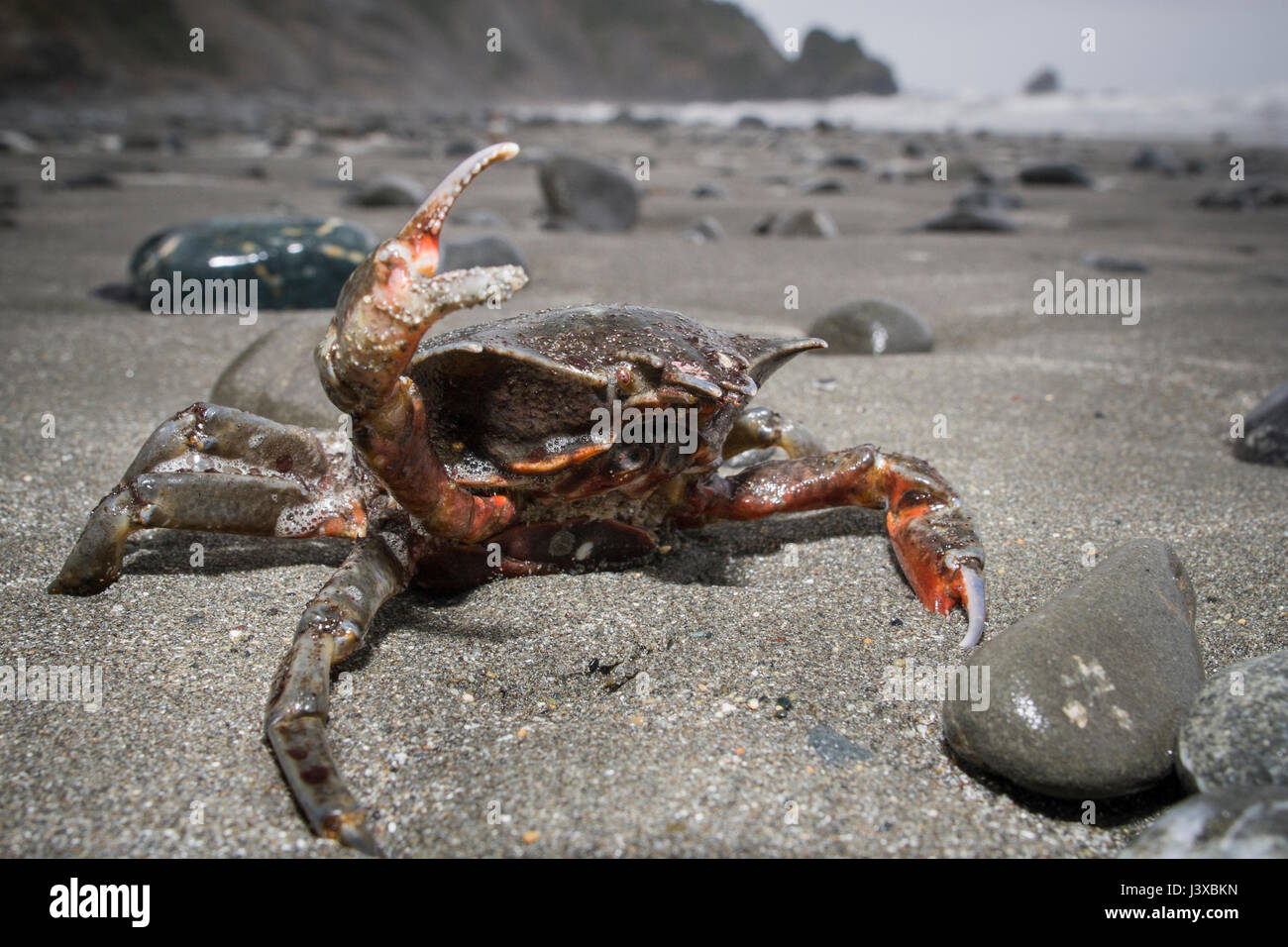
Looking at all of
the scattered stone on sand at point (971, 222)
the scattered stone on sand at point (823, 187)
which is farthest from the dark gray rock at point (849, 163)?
the scattered stone on sand at point (971, 222)

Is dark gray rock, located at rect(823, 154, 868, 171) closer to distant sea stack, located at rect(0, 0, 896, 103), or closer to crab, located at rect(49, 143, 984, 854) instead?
distant sea stack, located at rect(0, 0, 896, 103)

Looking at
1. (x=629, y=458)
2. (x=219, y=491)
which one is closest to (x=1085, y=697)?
(x=629, y=458)

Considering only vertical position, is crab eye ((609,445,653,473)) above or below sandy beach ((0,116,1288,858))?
above

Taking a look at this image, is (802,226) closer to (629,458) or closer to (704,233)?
(704,233)

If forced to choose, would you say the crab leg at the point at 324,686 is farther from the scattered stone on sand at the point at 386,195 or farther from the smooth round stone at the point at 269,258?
the scattered stone on sand at the point at 386,195

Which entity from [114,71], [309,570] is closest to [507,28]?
[114,71]

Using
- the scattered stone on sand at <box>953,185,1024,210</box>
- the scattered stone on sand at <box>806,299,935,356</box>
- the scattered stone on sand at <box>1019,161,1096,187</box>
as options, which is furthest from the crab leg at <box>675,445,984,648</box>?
the scattered stone on sand at <box>1019,161,1096,187</box>
